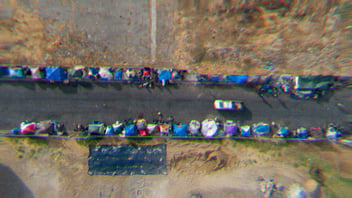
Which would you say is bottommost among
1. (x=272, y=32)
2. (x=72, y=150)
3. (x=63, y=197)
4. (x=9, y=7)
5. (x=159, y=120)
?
(x=63, y=197)

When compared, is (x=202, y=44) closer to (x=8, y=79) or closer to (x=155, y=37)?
(x=155, y=37)

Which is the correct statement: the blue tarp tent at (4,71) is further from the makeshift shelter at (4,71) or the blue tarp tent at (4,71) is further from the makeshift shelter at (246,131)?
the makeshift shelter at (246,131)

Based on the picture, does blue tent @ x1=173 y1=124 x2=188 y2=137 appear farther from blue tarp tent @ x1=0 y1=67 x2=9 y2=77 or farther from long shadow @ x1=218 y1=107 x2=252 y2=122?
blue tarp tent @ x1=0 y1=67 x2=9 y2=77

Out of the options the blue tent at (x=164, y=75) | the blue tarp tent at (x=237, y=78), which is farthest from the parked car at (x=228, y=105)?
the blue tent at (x=164, y=75)

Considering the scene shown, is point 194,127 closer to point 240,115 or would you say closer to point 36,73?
point 240,115

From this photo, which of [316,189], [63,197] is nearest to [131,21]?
[63,197]
